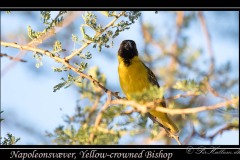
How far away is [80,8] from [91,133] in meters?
0.89

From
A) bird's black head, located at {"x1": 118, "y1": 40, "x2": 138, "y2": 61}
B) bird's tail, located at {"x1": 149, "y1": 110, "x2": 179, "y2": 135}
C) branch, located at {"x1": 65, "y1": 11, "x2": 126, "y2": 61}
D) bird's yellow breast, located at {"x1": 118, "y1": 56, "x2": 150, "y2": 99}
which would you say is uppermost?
bird's black head, located at {"x1": 118, "y1": 40, "x2": 138, "y2": 61}

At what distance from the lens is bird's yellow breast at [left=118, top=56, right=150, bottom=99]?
4.69 m

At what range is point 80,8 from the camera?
3.14 meters

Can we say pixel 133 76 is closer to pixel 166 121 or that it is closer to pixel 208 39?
pixel 166 121

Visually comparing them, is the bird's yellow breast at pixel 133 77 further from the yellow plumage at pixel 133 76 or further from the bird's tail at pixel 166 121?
the bird's tail at pixel 166 121

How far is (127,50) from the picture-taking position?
5.00 meters

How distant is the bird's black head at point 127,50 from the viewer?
495 centimetres

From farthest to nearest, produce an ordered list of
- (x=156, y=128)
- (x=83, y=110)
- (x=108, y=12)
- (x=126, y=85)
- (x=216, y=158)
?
(x=126, y=85), (x=83, y=110), (x=156, y=128), (x=108, y=12), (x=216, y=158)

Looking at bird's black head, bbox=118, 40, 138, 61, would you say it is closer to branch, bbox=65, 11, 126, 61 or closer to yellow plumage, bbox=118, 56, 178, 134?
yellow plumage, bbox=118, 56, 178, 134

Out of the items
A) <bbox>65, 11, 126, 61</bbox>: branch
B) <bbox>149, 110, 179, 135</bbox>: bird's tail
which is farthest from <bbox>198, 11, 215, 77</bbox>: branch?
<bbox>65, 11, 126, 61</bbox>: branch

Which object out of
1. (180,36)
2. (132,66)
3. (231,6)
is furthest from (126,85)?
(180,36)

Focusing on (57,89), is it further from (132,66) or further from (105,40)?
(132,66)

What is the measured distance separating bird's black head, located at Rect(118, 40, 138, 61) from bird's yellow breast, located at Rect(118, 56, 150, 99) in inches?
3.4

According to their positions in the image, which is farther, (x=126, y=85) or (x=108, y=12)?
(x=126, y=85)
